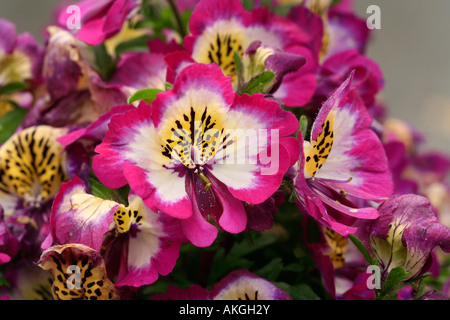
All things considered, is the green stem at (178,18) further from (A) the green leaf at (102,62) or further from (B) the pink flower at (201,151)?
(B) the pink flower at (201,151)

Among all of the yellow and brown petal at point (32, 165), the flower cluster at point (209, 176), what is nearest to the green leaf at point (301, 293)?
the flower cluster at point (209, 176)

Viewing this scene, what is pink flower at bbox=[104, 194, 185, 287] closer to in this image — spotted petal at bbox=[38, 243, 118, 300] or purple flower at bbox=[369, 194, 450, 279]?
spotted petal at bbox=[38, 243, 118, 300]

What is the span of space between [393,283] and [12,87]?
45cm

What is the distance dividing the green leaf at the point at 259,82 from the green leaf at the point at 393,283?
17 cm

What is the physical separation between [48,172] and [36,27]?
124 centimetres

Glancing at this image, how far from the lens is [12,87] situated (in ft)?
1.94

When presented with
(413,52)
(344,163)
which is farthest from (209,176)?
(413,52)

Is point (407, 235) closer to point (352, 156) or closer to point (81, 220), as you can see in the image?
point (352, 156)

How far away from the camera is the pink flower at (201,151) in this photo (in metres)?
0.37

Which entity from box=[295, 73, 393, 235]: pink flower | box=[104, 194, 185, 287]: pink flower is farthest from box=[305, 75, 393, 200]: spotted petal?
box=[104, 194, 185, 287]: pink flower

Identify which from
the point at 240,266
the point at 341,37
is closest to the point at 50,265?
the point at 240,266

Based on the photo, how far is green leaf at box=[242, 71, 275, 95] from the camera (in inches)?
16.3

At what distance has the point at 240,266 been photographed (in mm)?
487
